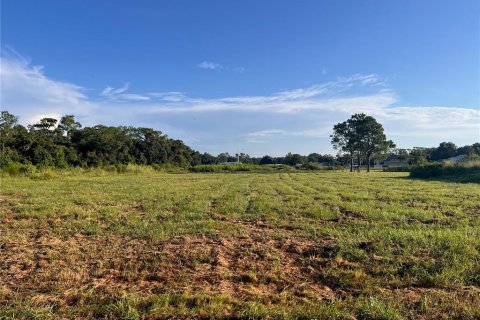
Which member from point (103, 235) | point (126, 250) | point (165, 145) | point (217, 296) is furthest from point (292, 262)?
point (165, 145)

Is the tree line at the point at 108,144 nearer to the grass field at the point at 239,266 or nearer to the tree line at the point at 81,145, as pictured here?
the tree line at the point at 81,145

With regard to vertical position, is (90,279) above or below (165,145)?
below

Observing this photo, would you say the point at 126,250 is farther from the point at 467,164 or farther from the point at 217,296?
the point at 467,164

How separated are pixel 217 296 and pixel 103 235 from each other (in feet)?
11.3

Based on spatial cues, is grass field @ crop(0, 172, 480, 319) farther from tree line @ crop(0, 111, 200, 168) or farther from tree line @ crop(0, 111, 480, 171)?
tree line @ crop(0, 111, 480, 171)

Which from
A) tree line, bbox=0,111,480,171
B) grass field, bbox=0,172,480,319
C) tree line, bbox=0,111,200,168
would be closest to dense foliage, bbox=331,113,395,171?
tree line, bbox=0,111,480,171

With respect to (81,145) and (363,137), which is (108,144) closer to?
(81,145)

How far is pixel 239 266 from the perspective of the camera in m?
4.73

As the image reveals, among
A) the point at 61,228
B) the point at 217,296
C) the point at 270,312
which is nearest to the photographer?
the point at 270,312

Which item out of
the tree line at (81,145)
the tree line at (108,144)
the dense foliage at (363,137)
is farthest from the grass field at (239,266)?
the dense foliage at (363,137)

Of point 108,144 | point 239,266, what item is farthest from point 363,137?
point 239,266

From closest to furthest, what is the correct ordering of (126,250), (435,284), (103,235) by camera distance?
(435,284)
(126,250)
(103,235)

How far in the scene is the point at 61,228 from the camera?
6855 millimetres

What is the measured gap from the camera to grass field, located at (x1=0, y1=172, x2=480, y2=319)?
3484 millimetres
